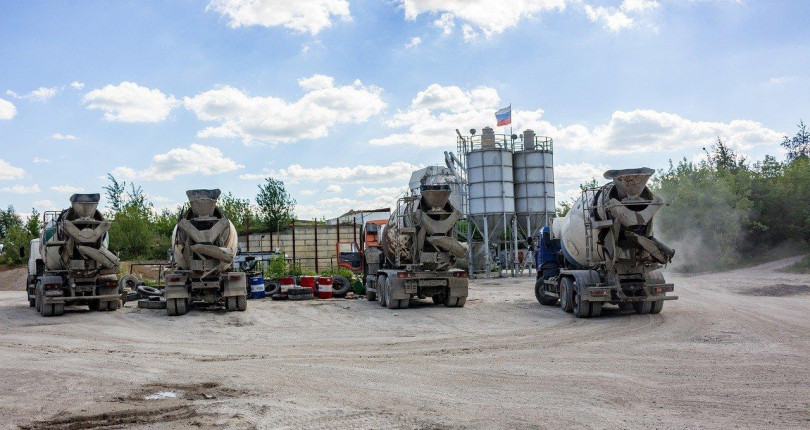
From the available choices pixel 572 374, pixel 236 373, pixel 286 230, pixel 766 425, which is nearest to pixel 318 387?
pixel 236 373

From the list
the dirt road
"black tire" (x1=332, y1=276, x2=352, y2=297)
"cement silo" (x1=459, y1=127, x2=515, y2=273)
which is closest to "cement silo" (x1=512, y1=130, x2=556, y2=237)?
"cement silo" (x1=459, y1=127, x2=515, y2=273)

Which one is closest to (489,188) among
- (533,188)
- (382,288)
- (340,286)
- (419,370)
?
(533,188)

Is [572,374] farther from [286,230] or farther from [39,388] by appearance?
[286,230]

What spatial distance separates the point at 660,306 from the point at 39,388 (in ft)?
45.6

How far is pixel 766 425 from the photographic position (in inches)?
274

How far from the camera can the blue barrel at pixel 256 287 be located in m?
26.3

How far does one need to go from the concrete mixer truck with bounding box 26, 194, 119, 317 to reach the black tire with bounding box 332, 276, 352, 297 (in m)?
8.02

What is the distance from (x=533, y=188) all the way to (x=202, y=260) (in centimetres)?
2577

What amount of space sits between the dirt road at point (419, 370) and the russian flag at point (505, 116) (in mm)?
24387

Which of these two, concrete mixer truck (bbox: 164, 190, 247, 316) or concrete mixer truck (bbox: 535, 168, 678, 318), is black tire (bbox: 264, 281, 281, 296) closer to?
concrete mixer truck (bbox: 164, 190, 247, 316)

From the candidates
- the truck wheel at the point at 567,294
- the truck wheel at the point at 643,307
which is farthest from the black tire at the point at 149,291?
the truck wheel at the point at 643,307

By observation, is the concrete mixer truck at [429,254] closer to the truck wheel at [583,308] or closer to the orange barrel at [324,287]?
the truck wheel at [583,308]

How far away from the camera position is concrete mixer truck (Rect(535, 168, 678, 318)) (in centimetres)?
1652

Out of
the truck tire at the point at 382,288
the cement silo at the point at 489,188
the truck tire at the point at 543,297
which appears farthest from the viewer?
the cement silo at the point at 489,188
